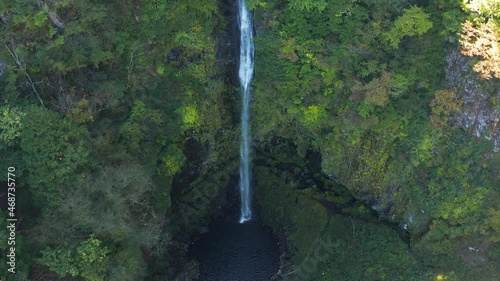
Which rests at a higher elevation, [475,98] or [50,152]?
[475,98]

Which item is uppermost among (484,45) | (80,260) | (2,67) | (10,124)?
(484,45)

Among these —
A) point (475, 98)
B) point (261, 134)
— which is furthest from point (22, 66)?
point (475, 98)

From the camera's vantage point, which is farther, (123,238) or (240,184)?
(240,184)

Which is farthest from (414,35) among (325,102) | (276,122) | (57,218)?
(57,218)

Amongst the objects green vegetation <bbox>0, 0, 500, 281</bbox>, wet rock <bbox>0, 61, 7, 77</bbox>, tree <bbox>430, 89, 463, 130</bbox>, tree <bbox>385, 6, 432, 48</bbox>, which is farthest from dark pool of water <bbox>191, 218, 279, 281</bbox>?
tree <bbox>385, 6, 432, 48</bbox>

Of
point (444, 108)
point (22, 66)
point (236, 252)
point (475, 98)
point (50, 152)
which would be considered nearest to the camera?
point (50, 152)

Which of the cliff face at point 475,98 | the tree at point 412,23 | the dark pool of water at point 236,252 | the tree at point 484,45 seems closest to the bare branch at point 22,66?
the dark pool of water at point 236,252

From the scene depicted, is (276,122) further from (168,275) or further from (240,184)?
(168,275)

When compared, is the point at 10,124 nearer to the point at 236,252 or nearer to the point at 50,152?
the point at 50,152
